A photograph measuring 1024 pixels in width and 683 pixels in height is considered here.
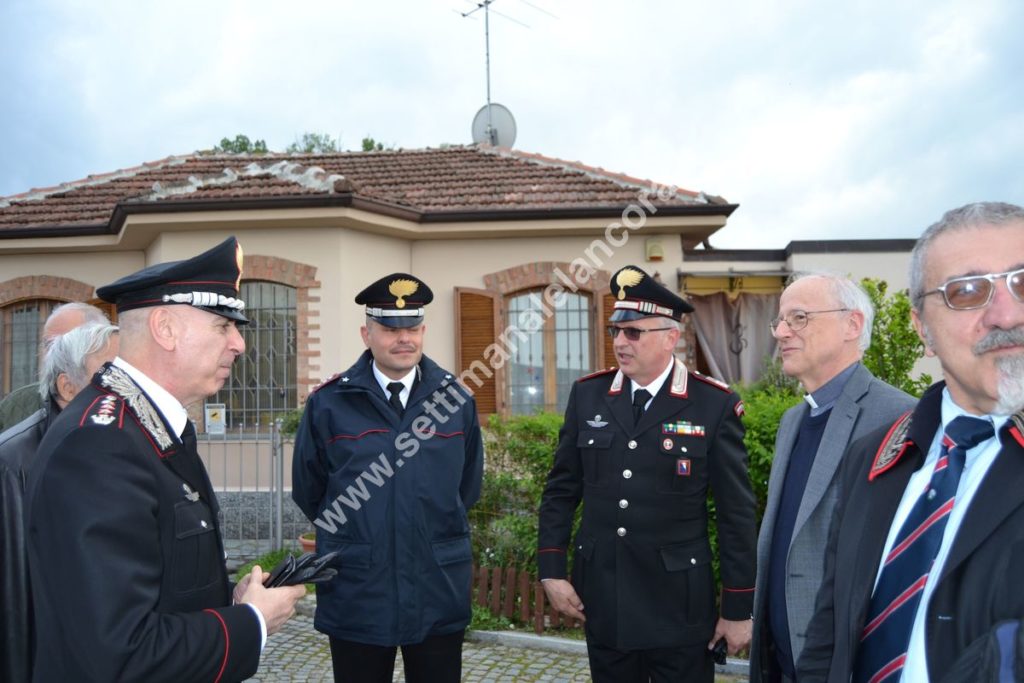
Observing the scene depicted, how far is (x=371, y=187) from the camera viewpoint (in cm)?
1158

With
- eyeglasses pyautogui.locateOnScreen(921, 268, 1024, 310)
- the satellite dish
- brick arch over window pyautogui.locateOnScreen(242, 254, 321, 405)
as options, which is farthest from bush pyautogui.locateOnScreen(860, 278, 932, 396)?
the satellite dish

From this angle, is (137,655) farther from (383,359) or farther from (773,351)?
(773,351)

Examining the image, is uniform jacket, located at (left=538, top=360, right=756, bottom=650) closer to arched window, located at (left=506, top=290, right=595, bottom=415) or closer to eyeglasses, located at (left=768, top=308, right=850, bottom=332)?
eyeglasses, located at (left=768, top=308, right=850, bottom=332)

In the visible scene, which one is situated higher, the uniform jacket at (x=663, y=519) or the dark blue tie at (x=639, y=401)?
the dark blue tie at (x=639, y=401)

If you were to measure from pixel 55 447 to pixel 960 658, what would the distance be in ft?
6.47

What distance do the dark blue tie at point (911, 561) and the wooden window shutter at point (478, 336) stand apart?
8743mm

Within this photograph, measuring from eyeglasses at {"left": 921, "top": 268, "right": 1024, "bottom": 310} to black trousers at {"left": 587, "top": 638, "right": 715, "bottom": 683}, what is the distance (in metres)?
2.02

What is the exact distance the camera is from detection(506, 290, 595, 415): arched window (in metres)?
10.6

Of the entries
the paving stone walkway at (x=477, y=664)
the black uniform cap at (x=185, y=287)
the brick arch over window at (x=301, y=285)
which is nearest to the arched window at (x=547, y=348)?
the brick arch over window at (x=301, y=285)

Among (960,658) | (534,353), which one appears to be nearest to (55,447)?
(960,658)

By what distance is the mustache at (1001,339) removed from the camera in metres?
1.63

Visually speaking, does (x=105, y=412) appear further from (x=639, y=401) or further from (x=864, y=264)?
(x=864, y=264)

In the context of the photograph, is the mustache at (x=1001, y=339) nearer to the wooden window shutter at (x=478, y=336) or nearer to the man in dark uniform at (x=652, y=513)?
the man in dark uniform at (x=652, y=513)

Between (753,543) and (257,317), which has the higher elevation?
(257,317)
